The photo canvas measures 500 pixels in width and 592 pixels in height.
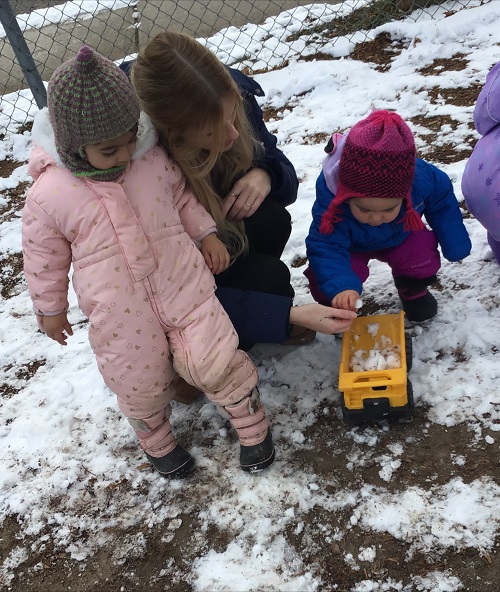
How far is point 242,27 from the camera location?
5.74 meters

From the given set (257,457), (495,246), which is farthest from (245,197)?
(495,246)

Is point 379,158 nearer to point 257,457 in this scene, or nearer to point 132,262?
point 132,262

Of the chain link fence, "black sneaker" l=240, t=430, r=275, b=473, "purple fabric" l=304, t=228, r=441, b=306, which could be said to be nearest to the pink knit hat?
"purple fabric" l=304, t=228, r=441, b=306

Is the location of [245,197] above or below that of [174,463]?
above

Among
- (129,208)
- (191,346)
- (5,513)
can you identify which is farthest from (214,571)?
(129,208)

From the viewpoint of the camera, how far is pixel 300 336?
7.73ft

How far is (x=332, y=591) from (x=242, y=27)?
17.3 feet

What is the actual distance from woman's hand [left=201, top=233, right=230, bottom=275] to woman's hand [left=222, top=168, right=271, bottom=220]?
0.17 metres

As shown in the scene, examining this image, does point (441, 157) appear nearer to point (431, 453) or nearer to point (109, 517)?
point (431, 453)

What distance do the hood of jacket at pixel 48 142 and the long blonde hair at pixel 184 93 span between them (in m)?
0.04

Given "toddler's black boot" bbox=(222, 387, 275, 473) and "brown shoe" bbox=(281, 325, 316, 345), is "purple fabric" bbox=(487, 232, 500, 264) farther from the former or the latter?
"toddler's black boot" bbox=(222, 387, 275, 473)

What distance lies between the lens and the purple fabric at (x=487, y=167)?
207cm

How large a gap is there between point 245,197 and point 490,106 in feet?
2.92

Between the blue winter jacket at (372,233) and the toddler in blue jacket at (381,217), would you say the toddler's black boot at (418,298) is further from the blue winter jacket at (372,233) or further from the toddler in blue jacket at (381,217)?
the blue winter jacket at (372,233)
